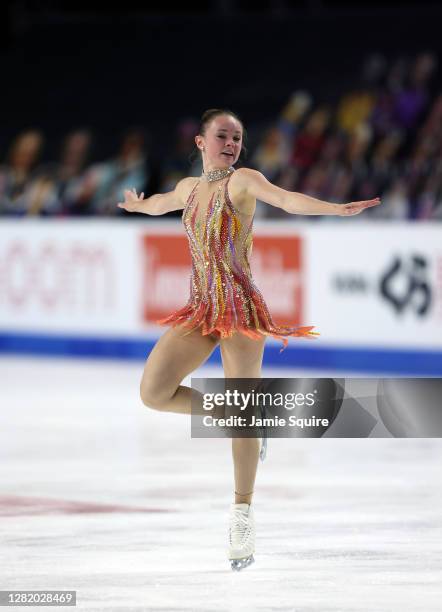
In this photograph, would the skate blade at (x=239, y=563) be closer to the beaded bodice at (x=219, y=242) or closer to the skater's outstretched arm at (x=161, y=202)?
the beaded bodice at (x=219, y=242)

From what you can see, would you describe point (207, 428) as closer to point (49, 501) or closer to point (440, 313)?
point (49, 501)

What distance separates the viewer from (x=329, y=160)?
42.5 feet

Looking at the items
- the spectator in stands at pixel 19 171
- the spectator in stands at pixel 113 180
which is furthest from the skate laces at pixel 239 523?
the spectator in stands at pixel 19 171

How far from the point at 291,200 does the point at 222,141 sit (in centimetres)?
45

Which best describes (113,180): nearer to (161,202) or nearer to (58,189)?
(58,189)

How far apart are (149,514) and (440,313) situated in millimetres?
4881

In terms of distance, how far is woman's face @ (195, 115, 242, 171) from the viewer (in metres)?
4.88

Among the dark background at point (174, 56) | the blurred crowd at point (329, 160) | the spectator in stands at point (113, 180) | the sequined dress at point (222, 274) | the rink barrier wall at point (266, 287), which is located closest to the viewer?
the sequined dress at point (222, 274)

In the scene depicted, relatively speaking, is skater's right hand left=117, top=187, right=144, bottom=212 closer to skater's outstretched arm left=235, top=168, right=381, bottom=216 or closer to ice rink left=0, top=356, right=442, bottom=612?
skater's outstretched arm left=235, top=168, right=381, bottom=216

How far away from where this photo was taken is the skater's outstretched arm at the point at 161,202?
509 cm

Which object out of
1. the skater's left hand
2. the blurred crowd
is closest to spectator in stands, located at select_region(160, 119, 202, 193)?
the blurred crowd

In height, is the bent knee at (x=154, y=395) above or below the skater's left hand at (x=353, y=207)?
below

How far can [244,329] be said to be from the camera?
4.84 m

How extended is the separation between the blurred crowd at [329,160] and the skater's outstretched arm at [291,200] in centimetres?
697
